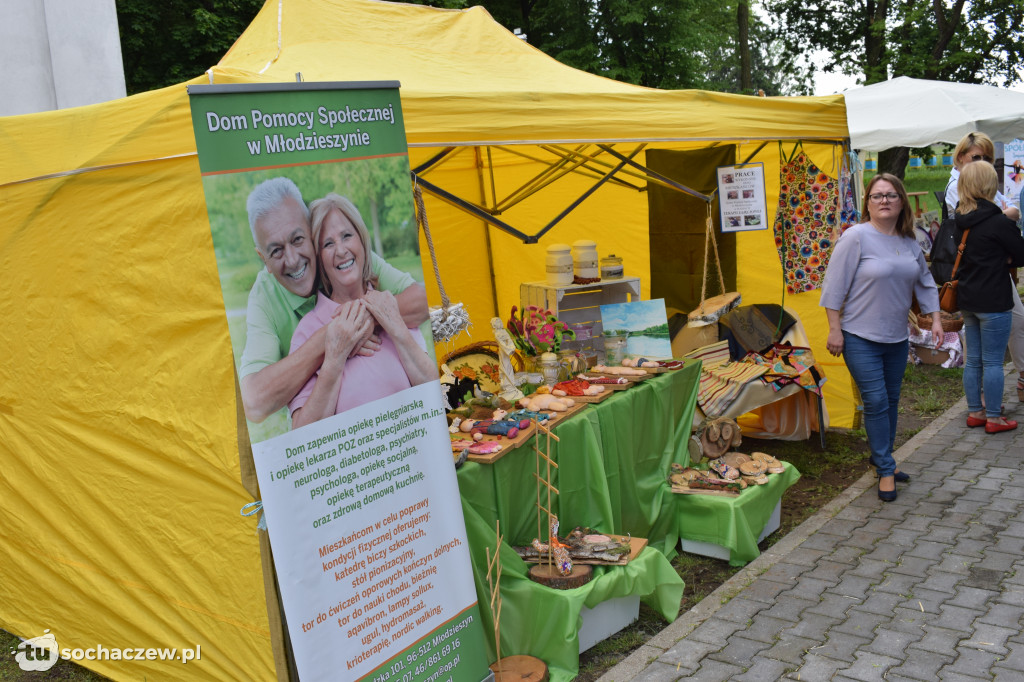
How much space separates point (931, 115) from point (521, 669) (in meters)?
7.31

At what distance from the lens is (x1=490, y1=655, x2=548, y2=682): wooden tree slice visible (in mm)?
3088

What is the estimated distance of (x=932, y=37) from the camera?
17.8 metres

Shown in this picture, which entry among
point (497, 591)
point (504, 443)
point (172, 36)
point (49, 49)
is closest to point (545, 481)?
point (504, 443)

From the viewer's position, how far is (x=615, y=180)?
565 cm

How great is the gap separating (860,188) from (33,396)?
5.11m

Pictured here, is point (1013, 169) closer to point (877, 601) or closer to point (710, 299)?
point (710, 299)

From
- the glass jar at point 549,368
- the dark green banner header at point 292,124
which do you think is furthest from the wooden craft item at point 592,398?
the dark green banner header at point 292,124

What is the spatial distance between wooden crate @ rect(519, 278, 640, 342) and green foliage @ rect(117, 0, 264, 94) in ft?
29.4

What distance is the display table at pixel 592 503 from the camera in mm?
3199

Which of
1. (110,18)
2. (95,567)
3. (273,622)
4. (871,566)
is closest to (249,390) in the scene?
(273,622)

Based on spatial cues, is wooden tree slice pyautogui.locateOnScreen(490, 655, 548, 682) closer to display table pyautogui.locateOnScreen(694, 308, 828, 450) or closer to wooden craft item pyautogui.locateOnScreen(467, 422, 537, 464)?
wooden craft item pyautogui.locateOnScreen(467, 422, 537, 464)

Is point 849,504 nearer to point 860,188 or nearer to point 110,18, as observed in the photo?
point 860,188

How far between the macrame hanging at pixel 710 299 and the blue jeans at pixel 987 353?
4.75 ft

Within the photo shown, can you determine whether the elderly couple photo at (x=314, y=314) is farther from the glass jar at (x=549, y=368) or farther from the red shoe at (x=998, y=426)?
the red shoe at (x=998, y=426)
